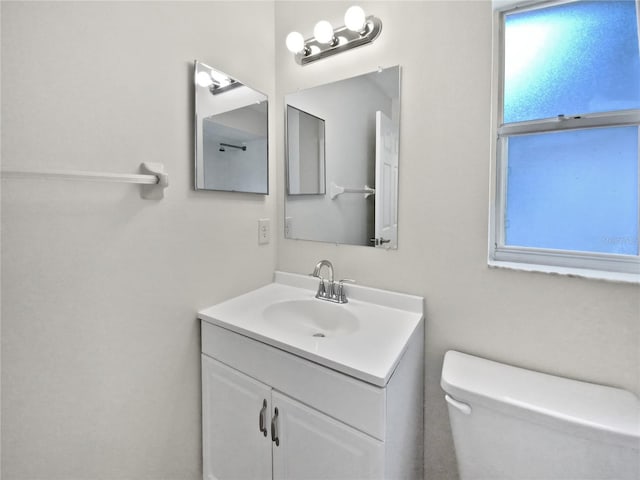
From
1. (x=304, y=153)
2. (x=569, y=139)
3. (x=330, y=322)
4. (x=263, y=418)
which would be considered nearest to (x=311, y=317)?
(x=330, y=322)

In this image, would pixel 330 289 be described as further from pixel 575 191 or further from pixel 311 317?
pixel 575 191

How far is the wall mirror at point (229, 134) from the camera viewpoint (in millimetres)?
1085

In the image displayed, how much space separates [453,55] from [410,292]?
35.6 inches

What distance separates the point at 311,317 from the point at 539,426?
829mm

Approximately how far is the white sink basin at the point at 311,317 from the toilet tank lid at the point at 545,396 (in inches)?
16.6

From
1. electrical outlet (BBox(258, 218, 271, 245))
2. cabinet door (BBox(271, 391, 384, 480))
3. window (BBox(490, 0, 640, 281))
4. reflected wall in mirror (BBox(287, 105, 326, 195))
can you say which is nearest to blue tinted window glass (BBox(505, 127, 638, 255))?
window (BBox(490, 0, 640, 281))

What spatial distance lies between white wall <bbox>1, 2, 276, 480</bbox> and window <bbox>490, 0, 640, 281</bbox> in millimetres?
1141

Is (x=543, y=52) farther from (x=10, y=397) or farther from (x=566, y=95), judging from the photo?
(x=10, y=397)

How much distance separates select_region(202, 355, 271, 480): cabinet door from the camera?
98 centimetres

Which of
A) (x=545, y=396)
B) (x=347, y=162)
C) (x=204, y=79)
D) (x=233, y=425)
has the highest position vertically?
(x=204, y=79)

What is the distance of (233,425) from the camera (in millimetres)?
1050

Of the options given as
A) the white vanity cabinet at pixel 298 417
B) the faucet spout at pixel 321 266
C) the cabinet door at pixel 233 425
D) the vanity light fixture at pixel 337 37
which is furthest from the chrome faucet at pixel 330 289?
the vanity light fixture at pixel 337 37

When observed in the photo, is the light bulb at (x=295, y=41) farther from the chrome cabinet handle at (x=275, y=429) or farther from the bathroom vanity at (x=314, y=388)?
the chrome cabinet handle at (x=275, y=429)

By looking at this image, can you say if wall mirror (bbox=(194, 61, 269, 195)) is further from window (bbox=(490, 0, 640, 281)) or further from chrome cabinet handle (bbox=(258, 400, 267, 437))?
window (bbox=(490, 0, 640, 281))
